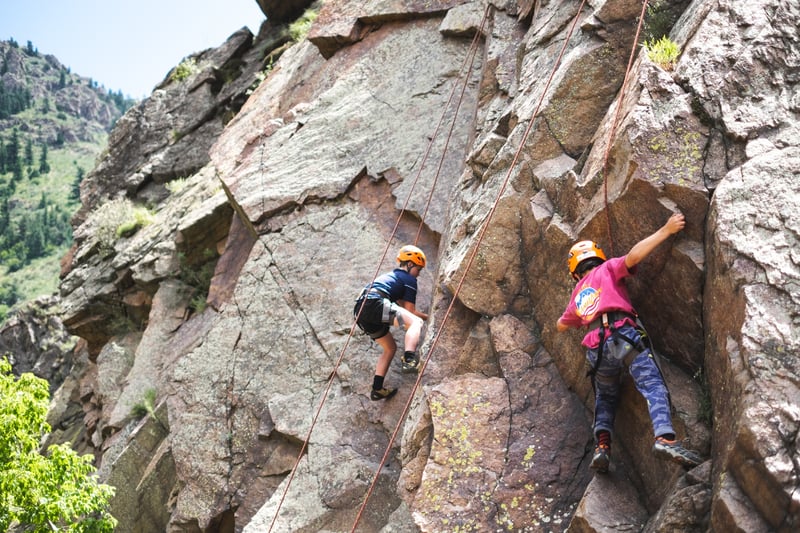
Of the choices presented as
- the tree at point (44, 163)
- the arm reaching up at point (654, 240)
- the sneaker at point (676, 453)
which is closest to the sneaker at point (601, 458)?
the sneaker at point (676, 453)

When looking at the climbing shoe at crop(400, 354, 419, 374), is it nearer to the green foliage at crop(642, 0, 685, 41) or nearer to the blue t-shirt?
the blue t-shirt

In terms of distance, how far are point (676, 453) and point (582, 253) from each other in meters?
2.07

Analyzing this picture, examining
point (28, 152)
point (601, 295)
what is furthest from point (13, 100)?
point (601, 295)

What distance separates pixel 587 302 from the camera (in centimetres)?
678

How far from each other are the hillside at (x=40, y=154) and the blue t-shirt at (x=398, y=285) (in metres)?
60.9

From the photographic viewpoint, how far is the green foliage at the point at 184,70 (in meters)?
22.1

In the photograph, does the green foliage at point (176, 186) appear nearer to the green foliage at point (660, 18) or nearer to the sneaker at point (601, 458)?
the green foliage at point (660, 18)

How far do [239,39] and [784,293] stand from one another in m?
19.1

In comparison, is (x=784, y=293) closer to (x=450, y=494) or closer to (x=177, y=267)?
(x=450, y=494)

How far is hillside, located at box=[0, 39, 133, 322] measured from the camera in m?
95.2

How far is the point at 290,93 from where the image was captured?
15539 millimetres

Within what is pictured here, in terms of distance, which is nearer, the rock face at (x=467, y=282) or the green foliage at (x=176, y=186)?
the rock face at (x=467, y=282)

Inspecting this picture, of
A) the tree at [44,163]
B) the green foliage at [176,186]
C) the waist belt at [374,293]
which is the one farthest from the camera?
the tree at [44,163]

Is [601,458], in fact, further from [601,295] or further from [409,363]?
[409,363]
